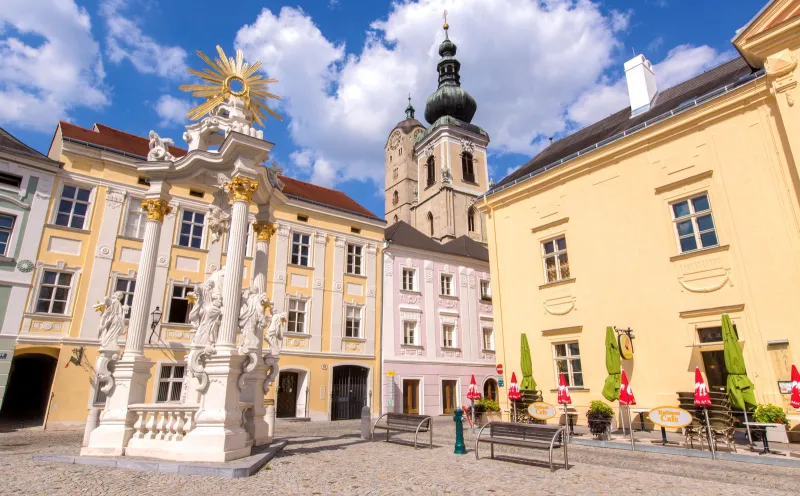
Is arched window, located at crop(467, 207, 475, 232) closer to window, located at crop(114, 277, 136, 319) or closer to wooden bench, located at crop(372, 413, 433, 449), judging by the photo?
window, located at crop(114, 277, 136, 319)

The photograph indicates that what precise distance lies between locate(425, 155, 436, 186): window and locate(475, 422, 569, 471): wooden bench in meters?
42.1

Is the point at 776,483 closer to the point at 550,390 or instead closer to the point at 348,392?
the point at 550,390

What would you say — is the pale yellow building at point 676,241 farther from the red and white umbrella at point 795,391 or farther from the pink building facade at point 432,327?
the pink building facade at point 432,327

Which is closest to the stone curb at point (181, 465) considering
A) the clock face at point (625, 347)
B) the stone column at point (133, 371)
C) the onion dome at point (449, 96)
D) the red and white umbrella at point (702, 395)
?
the stone column at point (133, 371)

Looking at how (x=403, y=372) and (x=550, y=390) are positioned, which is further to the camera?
(x=403, y=372)

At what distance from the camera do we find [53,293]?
17.0m

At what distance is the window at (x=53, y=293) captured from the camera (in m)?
16.7

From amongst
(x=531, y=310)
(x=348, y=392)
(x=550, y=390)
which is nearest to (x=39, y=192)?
(x=348, y=392)

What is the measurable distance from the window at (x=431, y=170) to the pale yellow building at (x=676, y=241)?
32.2m

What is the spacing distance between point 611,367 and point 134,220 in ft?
62.7

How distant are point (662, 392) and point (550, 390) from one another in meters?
3.55

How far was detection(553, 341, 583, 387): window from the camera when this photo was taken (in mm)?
14891

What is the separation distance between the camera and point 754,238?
11.9m

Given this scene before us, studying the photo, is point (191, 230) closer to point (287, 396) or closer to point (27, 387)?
point (287, 396)
